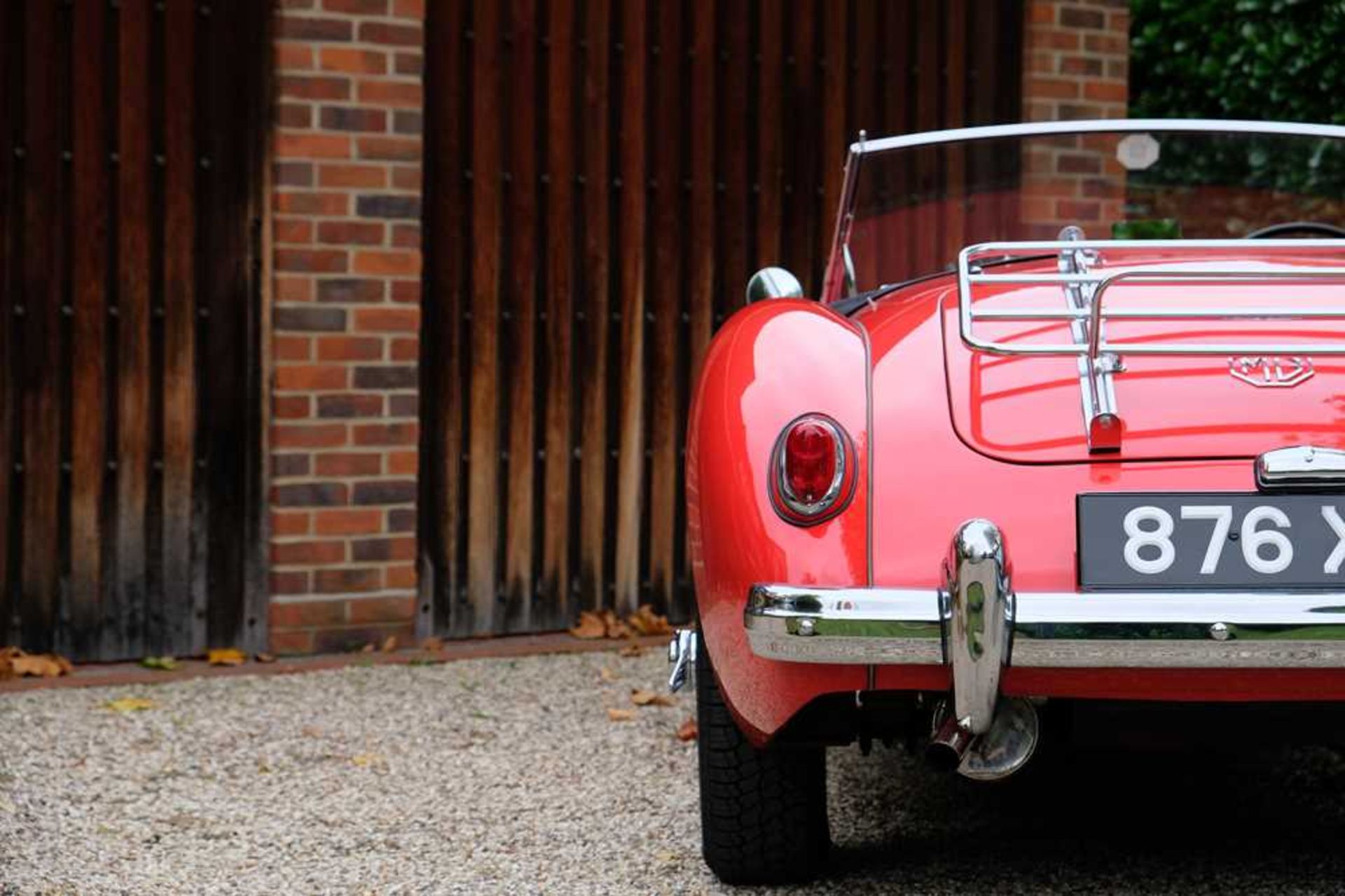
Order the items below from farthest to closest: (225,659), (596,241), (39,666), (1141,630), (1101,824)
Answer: (596,241), (225,659), (39,666), (1101,824), (1141,630)

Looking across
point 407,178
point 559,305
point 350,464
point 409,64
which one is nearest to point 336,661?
point 350,464

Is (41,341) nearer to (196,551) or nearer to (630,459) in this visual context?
(196,551)

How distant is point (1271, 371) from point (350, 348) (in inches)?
132

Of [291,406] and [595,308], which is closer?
[291,406]

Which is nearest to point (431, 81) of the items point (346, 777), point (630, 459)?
point (630, 459)

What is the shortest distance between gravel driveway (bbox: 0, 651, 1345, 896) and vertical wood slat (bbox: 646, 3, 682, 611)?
48.6 inches

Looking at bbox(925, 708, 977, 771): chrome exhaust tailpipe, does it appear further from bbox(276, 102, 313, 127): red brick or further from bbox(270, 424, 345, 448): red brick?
bbox(276, 102, 313, 127): red brick

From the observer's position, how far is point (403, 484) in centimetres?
573

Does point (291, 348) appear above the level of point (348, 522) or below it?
above

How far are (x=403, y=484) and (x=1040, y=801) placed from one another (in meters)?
2.53

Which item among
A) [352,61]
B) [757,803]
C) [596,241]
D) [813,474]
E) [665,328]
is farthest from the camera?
[665,328]

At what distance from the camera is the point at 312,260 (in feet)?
18.3

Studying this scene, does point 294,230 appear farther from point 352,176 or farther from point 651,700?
point 651,700

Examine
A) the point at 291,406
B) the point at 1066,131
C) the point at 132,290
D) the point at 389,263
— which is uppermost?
the point at 1066,131
